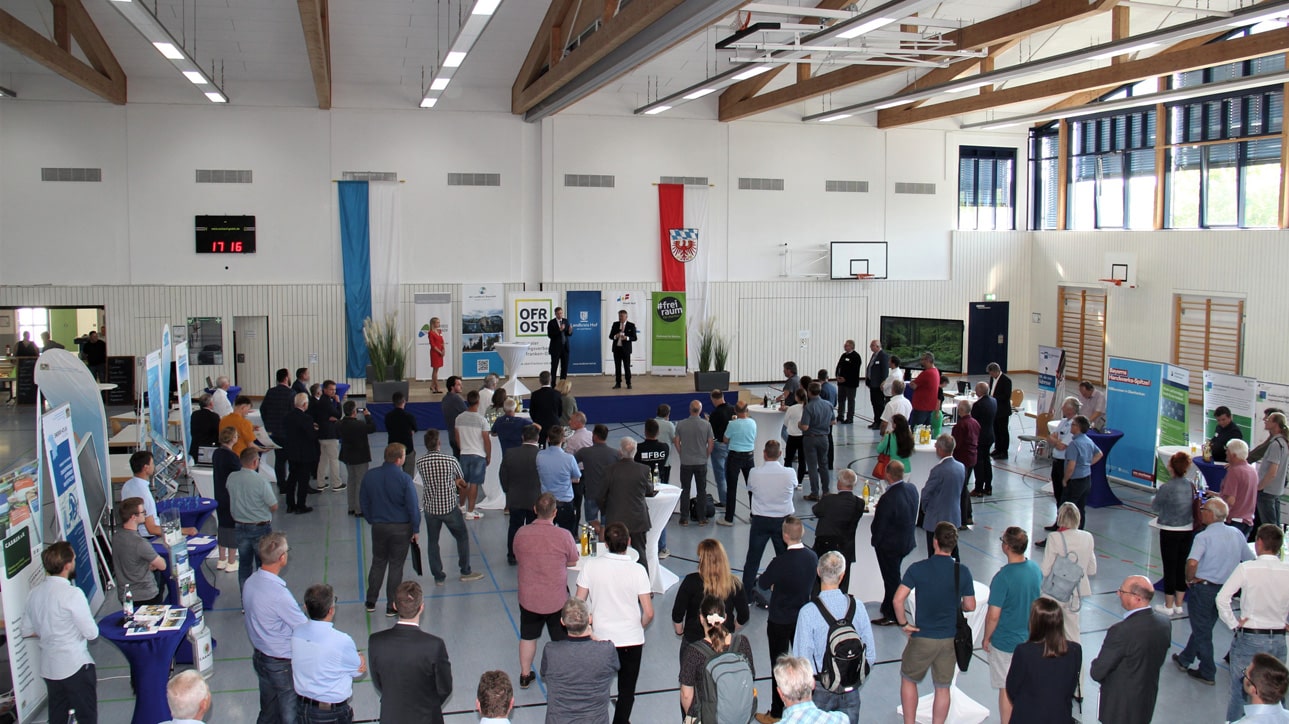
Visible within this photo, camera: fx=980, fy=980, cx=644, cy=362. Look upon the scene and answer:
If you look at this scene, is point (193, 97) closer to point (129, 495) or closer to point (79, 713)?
point (129, 495)

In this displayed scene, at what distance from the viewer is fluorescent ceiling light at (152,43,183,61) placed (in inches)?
479

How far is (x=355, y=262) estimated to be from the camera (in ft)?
62.7

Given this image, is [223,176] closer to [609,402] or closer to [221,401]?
[221,401]

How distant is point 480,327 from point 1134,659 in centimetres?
1525

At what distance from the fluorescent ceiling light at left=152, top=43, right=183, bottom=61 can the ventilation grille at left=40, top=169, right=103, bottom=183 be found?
6.25m

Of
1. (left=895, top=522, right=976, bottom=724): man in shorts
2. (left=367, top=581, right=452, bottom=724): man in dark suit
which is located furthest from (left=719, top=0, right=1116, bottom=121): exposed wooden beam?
(left=367, top=581, right=452, bottom=724): man in dark suit

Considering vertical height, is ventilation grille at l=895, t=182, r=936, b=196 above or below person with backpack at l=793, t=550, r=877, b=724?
above

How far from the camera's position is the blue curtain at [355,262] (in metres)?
19.0

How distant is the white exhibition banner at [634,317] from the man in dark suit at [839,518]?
12467mm

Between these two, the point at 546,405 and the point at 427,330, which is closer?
the point at 546,405

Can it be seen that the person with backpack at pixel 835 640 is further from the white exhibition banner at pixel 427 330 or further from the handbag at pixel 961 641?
the white exhibition banner at pixel 427 330

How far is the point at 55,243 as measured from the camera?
59.3 feet

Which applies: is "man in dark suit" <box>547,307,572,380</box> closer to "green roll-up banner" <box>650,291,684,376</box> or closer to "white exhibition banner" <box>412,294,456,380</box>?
"green roll-up banner" <box>650,291,684,376</box>

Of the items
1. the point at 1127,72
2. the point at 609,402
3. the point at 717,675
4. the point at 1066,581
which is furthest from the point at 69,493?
the point at 1127,72
